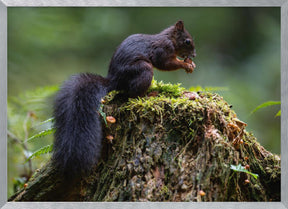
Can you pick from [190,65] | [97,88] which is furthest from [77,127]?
[190,65]

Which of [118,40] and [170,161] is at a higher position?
[118,40]

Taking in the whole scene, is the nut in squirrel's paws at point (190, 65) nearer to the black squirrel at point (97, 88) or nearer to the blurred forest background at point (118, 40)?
the black squirrel at point (97, 88)

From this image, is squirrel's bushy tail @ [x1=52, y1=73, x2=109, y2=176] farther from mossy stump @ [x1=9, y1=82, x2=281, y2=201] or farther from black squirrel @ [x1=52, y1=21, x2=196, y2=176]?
mossy stump @ [x1=9, y1=82, x2=281, y2=201]

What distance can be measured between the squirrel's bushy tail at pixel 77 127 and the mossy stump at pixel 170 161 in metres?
0.14

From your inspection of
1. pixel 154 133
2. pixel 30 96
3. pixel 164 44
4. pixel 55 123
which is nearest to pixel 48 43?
pixel 30 96

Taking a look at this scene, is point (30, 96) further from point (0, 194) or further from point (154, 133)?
point (154, 133)

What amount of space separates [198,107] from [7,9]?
1.39m

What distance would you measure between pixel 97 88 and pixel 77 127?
398 millimetres

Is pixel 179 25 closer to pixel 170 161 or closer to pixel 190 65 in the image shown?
pixel 190 65

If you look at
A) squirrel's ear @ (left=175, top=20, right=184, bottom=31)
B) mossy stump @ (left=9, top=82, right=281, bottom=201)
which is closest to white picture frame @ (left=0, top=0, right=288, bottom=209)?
mossy stump @ (left=9, top=82, right=281, bottom=201)

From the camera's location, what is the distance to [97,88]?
2.11 m

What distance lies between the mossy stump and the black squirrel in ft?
0.46

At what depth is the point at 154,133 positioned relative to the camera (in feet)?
6.27

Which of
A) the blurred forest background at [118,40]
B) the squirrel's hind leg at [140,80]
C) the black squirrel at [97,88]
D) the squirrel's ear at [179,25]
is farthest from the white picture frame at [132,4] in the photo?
the blurred forest background at [118,40]
